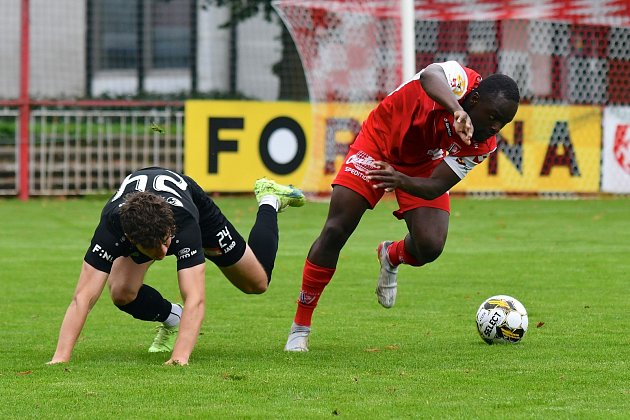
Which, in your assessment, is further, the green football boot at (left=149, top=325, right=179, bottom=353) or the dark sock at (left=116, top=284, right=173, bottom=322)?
the green football boot at (left=149, top=325, right=179, bottom=353)

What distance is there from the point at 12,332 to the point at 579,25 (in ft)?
49.5

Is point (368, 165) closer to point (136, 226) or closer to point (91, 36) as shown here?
point (136, 226)

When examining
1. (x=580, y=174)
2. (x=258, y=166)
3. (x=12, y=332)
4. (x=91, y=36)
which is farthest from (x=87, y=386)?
(x=91, y=36)

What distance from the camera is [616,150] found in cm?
2078

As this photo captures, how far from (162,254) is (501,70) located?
15875mm

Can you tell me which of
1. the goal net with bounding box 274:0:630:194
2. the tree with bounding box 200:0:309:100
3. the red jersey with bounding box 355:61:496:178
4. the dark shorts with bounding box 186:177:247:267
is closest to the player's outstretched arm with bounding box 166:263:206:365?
the dark shorts with bounding box 186:177:247:267

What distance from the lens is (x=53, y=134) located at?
825 inches

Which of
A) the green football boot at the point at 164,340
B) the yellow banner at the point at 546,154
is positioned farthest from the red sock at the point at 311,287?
the yellow banner at the point at 546,154

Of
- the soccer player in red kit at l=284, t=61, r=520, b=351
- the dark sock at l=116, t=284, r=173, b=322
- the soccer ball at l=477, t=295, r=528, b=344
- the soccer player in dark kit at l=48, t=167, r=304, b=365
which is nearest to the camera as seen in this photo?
the soccer player in dark kit at l=48, t=167, r=304, b=365

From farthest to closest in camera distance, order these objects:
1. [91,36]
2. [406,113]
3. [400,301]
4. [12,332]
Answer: [91,36] → [400,301] → [12,332] → [406,113]

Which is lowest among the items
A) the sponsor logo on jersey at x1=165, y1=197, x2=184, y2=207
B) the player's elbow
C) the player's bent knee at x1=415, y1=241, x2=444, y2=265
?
the player's elbow

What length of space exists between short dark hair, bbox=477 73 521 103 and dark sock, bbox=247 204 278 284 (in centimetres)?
189

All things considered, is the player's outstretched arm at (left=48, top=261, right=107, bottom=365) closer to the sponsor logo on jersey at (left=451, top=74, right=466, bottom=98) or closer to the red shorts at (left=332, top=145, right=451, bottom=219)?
the red shorts at (left=332, top=145, right=451, bottom=219)

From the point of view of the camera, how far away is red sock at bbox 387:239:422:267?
842 centimetres
